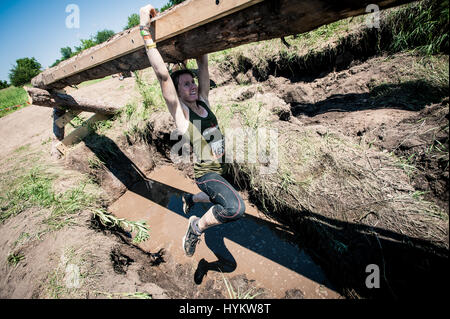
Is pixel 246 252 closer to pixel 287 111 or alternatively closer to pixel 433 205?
pixel 433 205

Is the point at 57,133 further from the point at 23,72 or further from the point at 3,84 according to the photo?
the point at 3,84

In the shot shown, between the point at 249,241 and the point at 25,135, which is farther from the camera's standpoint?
the point at 25,135

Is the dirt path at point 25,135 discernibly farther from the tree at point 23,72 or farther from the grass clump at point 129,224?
the tree at point 23,72

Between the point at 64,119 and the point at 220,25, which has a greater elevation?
the point at 64,119

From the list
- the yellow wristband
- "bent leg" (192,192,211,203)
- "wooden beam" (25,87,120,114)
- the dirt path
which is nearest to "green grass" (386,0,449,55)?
the yellow wristband

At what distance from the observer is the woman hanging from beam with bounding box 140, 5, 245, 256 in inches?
69.2

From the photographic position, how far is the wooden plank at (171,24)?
1129mm

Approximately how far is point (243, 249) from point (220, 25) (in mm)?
2266

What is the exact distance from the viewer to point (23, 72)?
103ft

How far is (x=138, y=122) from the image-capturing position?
382 centimetres

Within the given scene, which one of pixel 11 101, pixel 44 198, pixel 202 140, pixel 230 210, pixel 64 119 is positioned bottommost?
pixel 230 210

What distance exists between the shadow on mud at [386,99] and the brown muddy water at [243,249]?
2.21m

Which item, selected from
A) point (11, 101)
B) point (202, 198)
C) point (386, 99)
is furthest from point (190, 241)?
point (11, 101)

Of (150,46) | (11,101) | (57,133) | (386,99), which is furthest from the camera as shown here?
(11,101)
